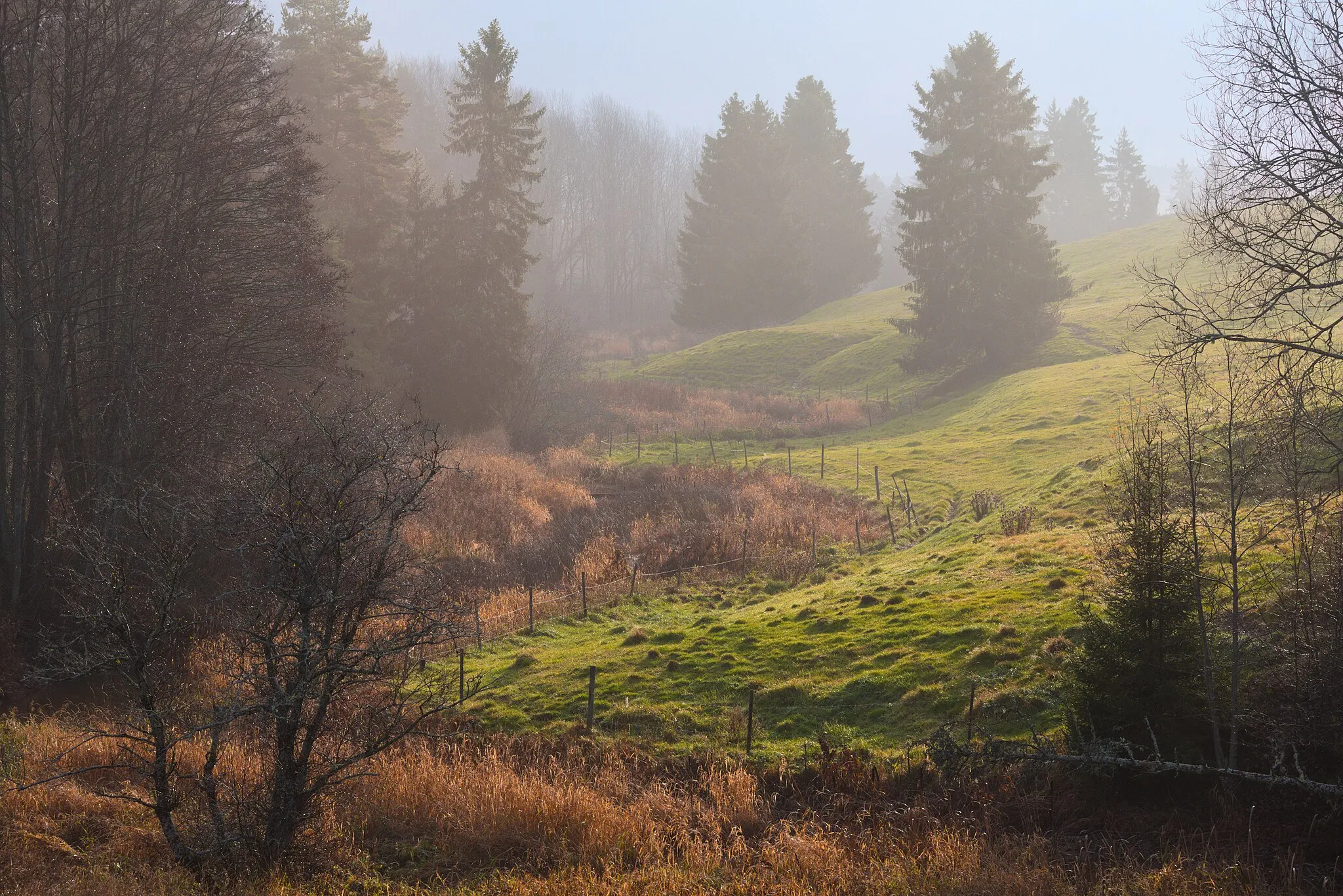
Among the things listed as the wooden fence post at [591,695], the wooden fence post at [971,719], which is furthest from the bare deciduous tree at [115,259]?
the wooden fence post at [971,719]

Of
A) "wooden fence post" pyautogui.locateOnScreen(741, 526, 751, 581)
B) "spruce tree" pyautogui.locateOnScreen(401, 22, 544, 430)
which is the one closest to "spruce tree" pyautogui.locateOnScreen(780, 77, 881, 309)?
"spruce tree" pyautogui.locateOnScreen(401, 22, 544, 430)

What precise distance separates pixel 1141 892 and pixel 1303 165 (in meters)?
8.73

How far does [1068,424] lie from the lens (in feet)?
109

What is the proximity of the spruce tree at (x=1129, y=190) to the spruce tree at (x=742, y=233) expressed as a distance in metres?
52.6

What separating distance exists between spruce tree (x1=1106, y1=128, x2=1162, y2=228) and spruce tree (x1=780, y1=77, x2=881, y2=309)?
40.8 m

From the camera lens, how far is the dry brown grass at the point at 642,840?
7.79 metres

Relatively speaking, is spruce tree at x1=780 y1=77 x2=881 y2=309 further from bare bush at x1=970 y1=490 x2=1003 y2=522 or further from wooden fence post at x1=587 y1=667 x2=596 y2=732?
wooden fence post at x1=587 y1=667 x2=596 y2=732

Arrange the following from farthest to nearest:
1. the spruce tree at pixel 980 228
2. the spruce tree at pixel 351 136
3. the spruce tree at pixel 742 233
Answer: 1. the spruce tree at pixel 742 233
2. the spruce tree at pixel 980 228
3. the spruce tree at pixel 351 136

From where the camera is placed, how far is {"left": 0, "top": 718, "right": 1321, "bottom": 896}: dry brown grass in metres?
7.79

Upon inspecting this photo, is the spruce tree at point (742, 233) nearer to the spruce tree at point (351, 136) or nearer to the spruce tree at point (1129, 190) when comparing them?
the spruce tree at point (351, 136)

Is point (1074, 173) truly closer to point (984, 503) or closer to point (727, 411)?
point (727, 411)

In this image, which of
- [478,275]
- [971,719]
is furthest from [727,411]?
[971,719]

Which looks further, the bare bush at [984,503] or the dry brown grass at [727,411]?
the dry brown grass at [727,411]

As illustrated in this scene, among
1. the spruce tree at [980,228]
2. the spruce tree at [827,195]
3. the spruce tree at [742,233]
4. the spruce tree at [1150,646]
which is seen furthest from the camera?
the spruce tree at [827,195]
